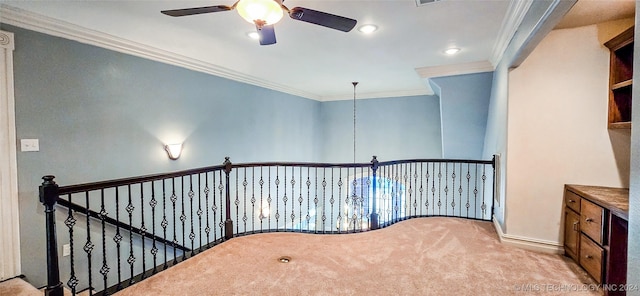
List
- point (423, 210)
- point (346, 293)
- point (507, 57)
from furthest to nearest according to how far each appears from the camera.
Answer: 1. point (423, 210)
2. point (507, 57)
3. point (346, 293)

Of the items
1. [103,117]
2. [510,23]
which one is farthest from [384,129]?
[103,117]

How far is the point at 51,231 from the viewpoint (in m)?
1.89

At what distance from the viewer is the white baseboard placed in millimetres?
2834

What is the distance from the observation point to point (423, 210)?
7.11 meters

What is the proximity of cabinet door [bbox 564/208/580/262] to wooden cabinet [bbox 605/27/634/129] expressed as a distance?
2.85 ft

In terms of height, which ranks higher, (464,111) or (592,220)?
(464,111)

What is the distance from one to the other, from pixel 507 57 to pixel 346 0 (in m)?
1.99

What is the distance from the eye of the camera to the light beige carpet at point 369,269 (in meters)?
2.24

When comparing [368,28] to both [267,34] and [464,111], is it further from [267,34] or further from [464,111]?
[464,111]

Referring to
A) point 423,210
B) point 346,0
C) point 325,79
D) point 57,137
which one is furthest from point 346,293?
point 423,210

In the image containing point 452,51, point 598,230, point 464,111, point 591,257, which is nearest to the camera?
point 598,230

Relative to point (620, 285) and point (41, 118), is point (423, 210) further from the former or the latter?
point (41, 118)

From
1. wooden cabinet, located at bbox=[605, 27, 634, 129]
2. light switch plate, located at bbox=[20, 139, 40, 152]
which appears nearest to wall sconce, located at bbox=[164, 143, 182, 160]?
light switch plate, located at bbox=[20, 139, 40, 152]

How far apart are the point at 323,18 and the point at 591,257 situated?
9.34 feet
